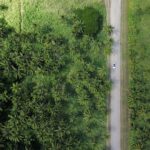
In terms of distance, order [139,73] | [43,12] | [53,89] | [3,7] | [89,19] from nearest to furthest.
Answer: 1. [53,89]
2. [89,19]
3. [139,73]
4. [3,7]
5. [43,12]

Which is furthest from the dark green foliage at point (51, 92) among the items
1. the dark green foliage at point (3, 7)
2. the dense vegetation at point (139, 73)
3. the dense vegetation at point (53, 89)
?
the dense vegetation at point (139, 73)

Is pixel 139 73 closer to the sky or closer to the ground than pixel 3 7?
closer to the ground

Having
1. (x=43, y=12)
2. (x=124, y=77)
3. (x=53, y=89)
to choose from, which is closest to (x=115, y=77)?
(x=124, y=77)

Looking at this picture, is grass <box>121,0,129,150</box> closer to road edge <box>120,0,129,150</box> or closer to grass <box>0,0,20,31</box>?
road edge <box>120,0,129,150</box>

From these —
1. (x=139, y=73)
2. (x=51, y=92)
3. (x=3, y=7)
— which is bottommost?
(x=51, y=92)

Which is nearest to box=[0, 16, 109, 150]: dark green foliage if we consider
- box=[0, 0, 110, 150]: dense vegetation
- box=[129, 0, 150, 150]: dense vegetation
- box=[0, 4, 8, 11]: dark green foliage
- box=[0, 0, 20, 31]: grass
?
box=[0, 0, 110, 150]: dense vegetation

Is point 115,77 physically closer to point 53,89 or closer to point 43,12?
point 53,89
